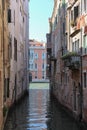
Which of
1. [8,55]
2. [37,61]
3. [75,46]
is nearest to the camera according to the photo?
[8,55]

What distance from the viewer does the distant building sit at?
11550 cm

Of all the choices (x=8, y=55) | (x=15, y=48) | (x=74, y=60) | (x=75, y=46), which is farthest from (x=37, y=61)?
(x=74, y=60)

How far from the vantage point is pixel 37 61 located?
11700 centimetres

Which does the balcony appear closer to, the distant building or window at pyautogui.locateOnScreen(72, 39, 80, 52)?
window at pyautogui.locateOnScreen(72, 39, 80, 52)

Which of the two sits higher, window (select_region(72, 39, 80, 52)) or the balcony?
window (select_region(72, 39, 80, 52))

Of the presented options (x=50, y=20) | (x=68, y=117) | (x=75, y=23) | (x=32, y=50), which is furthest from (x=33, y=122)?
(x=32, y=50)

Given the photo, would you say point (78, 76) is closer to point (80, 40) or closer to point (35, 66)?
point (80, 40)

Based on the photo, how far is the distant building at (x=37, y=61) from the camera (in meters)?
116

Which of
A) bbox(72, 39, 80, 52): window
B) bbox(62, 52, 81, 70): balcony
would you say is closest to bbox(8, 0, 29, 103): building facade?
bbox(62, 52, 81, 70): balcony

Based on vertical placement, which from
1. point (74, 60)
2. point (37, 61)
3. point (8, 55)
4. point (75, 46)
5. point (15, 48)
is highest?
point (37, 61)

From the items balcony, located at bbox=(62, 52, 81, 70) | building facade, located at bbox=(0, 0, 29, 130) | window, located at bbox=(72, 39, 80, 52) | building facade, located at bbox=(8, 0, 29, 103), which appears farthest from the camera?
building facade, located at bbox=(8, 0, 29, 103)

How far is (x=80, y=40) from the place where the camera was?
79.8ft

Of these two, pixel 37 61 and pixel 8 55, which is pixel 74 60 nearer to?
pixel 8 55

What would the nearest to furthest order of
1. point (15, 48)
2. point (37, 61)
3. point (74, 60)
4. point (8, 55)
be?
point (74, 60)
point (8, 55)
point (15, 48)
point (37, 61)
